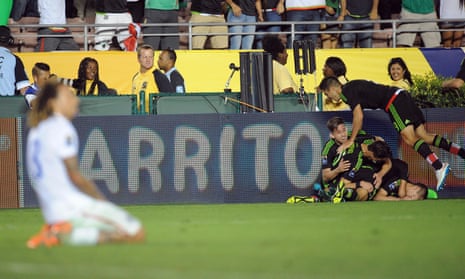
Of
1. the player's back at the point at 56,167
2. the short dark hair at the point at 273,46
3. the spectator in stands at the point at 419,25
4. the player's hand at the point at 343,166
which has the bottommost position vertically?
the player's hand at the point at 343,166

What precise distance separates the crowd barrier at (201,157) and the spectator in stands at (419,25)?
4.92 meters

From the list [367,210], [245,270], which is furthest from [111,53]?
[245,270]

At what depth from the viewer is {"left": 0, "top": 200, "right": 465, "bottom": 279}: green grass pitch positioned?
7.98m

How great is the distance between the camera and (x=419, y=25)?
23328 mm

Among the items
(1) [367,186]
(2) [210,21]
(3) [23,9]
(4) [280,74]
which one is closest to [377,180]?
(1) [367,186]

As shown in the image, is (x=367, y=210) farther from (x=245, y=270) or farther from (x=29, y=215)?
(x=245, y=270)

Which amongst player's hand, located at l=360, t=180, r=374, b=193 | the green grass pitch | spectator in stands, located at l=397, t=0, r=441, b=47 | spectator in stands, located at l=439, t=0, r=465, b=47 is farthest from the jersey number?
spectator in stands, located at l=439, t=0, r=465, b=47

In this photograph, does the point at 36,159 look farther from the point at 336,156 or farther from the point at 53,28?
the point at 53,28

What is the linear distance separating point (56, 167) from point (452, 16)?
611 inches

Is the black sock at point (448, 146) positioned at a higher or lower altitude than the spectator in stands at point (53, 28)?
lower

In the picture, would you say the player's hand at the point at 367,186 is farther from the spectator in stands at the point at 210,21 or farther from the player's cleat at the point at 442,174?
the spectator in stands at the point at 210,21

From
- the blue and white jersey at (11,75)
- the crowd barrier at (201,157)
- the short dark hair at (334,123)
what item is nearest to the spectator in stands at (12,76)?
the blue and white jersey at (11,75)

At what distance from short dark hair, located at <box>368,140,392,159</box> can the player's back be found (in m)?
9.15

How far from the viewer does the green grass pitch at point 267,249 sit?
26.2ft
